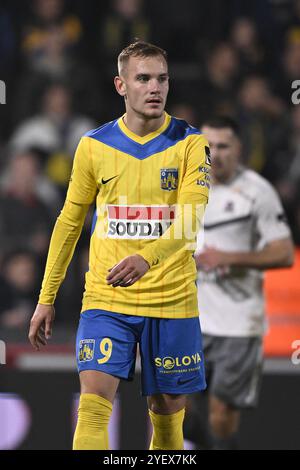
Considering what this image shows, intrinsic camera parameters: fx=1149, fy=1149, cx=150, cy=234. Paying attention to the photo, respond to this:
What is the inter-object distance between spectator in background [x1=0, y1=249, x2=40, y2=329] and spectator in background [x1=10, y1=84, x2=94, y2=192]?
3.74ft

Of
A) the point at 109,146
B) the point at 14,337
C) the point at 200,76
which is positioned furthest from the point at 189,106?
the point at 109,146

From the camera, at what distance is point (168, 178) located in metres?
4.88

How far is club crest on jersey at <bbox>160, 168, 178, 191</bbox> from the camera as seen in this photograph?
487cm

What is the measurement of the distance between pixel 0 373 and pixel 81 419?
2.37 m

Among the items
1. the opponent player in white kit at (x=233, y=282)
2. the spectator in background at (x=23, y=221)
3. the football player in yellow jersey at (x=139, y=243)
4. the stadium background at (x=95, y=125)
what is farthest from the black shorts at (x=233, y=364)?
the spectator in background at (x=23, y=221)

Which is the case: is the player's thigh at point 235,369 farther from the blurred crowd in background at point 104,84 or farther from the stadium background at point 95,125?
the blurred crowd in background at point 104,84

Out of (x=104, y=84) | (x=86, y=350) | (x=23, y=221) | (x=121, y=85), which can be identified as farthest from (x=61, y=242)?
(x=104, y=84)

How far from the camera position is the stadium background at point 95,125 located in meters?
7.07

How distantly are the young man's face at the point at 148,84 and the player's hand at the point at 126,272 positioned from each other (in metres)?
0.74

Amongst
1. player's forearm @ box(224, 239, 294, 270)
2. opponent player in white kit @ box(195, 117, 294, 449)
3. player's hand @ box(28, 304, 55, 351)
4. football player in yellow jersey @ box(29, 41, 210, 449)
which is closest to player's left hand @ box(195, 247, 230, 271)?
player's forearm @ box(224, 239, 294, 270)

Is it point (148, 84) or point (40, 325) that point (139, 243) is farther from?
point (148, 84)

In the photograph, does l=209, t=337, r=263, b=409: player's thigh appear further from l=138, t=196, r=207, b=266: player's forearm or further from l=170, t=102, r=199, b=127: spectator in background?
l=170, t=102, r=199, b=127: spectator in background

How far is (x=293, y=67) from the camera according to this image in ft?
33.6

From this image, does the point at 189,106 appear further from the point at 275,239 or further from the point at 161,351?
the point at 161,351
